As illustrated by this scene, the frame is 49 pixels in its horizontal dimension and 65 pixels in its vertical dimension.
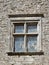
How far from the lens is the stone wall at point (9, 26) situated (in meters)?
11.8

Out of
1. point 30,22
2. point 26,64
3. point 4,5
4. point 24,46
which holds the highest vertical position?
point 4,5

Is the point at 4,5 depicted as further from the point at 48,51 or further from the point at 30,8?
the point at 48,51

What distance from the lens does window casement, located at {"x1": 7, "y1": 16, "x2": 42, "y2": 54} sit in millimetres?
11977

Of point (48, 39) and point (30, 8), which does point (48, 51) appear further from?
point (30, 8)

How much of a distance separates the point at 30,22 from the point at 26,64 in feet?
5.66

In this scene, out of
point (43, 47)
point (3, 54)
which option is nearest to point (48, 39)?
point (43, 47)

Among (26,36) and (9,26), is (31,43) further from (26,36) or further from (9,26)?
(9,26)

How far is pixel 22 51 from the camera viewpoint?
39.1ft

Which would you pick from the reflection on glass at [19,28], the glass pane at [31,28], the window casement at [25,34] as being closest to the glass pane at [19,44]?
the window casement at [25,34]

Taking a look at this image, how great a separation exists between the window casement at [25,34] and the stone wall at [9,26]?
0.67 ft

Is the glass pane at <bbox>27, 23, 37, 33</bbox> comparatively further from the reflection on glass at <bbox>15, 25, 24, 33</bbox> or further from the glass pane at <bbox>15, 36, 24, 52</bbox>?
the glass pane at <bbox>15, 36, 24, 52</bbox>

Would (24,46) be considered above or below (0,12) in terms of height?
below

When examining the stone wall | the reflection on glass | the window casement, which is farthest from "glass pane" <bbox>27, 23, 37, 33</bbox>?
the stone wall

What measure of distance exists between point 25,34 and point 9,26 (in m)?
0.73
